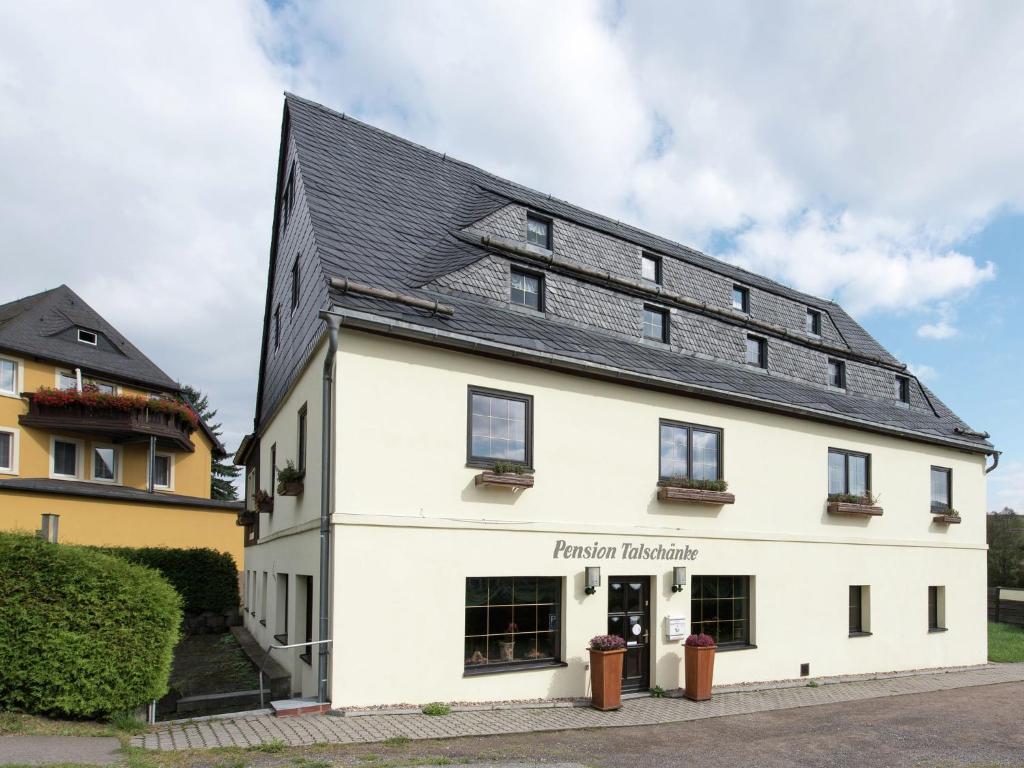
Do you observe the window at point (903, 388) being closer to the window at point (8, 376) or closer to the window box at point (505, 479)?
the window box at point (505, 479)

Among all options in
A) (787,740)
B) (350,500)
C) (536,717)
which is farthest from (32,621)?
(787,740)

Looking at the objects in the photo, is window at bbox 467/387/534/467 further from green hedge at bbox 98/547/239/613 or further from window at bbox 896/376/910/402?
green hedge at bbox 98/547/239/613

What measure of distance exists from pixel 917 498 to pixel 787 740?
1069 cm

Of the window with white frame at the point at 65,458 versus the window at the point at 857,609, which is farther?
the window with white frame at the point at 65,458

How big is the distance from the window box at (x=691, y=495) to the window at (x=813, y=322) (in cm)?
871

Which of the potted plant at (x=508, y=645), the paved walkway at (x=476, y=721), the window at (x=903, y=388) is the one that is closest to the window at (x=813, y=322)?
the window at (x=903, y=388)

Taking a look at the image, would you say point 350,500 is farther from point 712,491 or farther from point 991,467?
point 991,467

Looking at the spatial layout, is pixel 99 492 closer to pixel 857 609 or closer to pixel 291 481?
pixel 291 481

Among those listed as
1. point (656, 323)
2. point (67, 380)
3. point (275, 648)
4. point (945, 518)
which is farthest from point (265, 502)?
point (67, 380)

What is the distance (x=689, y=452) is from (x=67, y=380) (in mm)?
24851

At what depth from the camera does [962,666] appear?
1980 cm

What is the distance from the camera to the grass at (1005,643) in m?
21.9

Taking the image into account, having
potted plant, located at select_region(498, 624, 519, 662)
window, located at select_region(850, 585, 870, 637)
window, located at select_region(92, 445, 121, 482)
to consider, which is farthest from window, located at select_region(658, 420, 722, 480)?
window, located at select_region(92, 445, 121, 482)

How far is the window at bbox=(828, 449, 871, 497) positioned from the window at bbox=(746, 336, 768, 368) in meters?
2.70
